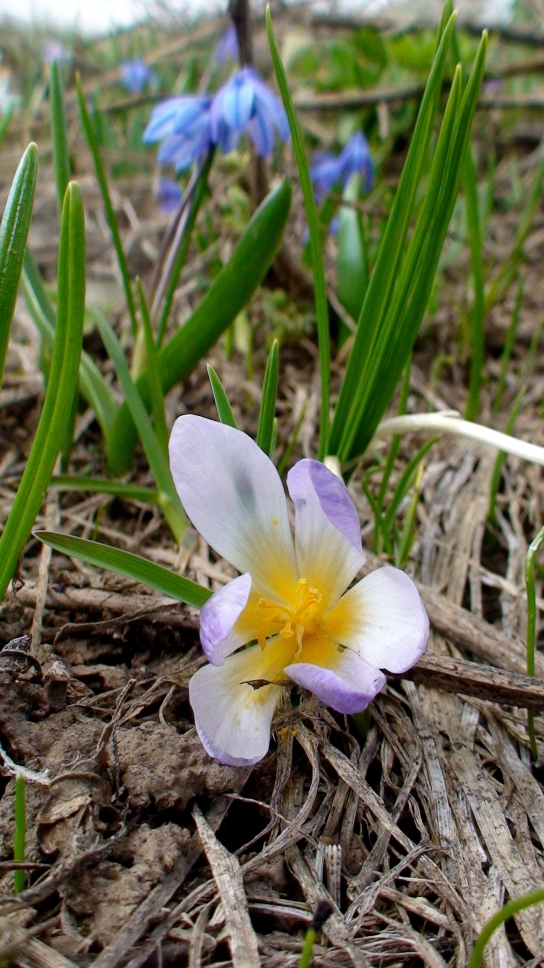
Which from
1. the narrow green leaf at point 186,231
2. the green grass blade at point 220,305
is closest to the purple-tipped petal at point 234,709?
the green grass blade at point 220,305

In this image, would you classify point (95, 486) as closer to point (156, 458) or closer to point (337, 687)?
point (156, 458)

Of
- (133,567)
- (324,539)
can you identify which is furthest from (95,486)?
(324,539)

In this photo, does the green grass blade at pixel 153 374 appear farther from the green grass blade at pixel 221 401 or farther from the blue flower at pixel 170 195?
the blue flower at pixel 170 195

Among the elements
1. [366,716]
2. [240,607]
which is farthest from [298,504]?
[366,716]

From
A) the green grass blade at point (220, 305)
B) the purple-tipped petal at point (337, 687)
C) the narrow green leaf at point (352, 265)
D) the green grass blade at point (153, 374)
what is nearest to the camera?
the purple-tipped petal at point (337, 687)

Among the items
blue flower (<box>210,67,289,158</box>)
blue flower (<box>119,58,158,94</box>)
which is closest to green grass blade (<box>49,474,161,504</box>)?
blue flower (<box>210,67,289,158</box>)

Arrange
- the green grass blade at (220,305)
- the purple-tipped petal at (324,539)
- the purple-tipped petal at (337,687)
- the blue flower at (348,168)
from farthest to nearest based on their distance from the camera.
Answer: the blue flower at (348,168) < the green grass blade at (220,305) < the purple-tipped petal at (324,539) < the purple-tipped petal at (337,687)
